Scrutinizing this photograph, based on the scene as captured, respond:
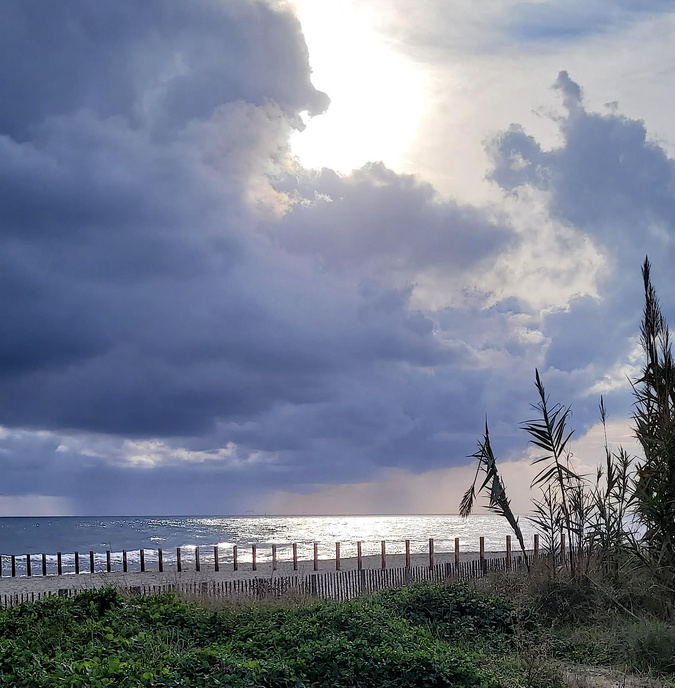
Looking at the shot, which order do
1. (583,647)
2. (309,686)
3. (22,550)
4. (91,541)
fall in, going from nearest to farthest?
(309,686), (583,647), (22,550), (91,541)

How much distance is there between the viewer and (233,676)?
7.13m

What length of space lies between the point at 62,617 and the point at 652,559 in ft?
27.7

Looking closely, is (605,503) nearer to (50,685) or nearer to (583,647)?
(583,647)

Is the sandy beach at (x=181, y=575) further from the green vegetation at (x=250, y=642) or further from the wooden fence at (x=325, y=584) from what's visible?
the green vegetation at (x=250, y=642)

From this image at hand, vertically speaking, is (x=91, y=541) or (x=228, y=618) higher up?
(x=228, y=618)

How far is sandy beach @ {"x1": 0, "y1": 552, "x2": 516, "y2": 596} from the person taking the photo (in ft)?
99.7

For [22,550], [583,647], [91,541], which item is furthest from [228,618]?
[91,541]

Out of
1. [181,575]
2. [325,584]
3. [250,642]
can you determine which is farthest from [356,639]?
[181,575]

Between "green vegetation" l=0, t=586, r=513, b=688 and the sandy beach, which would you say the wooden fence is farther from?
the sandy beach

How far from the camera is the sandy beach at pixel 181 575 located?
99.7ft

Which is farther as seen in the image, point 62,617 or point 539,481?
point 539,481

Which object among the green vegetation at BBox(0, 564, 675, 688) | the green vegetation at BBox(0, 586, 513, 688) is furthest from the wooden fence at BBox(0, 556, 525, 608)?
the green vegetation at BBox(0, 586, 513, 688)

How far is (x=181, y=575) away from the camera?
3331 cm

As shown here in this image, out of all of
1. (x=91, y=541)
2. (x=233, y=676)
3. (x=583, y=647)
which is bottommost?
(x=91, y=541)
